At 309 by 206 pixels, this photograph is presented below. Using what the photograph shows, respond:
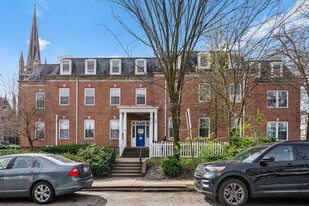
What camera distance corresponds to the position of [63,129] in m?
23.8

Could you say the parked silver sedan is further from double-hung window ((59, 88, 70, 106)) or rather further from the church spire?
the church spire

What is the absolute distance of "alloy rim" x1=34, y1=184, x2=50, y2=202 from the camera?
291 inches

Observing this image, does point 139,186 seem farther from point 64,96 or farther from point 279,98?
point 279,98

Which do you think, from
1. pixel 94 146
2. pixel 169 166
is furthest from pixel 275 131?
pixel 94 146

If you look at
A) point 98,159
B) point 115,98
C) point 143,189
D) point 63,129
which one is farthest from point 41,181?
point 63,129

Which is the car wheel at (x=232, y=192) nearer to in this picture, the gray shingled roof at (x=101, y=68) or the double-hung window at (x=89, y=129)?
the gray shingled roof at (x=101, y=68)

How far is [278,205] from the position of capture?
7070 millimetres

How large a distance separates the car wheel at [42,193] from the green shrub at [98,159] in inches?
172

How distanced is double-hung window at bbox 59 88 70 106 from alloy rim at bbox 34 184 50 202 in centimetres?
1721

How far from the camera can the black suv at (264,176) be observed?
22.3 feet

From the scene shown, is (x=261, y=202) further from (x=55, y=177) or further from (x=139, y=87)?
(x=139, y=87)

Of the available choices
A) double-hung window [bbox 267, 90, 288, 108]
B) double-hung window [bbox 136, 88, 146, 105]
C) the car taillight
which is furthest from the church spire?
the car taillight

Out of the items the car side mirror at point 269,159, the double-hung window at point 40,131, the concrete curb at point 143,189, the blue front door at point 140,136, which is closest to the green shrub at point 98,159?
the concrete curb at point 143,189

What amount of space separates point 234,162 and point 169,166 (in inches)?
184
